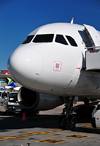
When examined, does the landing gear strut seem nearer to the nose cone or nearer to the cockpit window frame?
the cockpit window frame

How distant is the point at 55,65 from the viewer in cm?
1005

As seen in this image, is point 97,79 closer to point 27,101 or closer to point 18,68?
point 18,68

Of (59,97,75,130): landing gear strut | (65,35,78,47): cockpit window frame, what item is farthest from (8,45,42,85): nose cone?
(59,97,75,130): landing gear strut

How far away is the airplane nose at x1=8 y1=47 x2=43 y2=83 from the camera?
9594mm

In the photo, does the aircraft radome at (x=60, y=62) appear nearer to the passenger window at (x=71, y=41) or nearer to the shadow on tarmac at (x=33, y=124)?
the passenger window at (x=71, y=41)

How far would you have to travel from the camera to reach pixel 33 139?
9.82 meters

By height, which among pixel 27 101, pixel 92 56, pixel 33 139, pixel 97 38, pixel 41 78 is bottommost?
pixel 33 139

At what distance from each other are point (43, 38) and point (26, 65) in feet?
6.08

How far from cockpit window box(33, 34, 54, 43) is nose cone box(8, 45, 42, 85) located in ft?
3.17

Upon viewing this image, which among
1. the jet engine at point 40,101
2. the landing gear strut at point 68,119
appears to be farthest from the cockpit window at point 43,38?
the jet engine at point 40,101

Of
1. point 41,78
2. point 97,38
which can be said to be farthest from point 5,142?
point 97,38

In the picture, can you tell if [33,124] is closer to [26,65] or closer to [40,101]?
[40,101]

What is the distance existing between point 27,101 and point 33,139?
20.8 ft

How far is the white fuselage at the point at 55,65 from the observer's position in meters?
9.70
